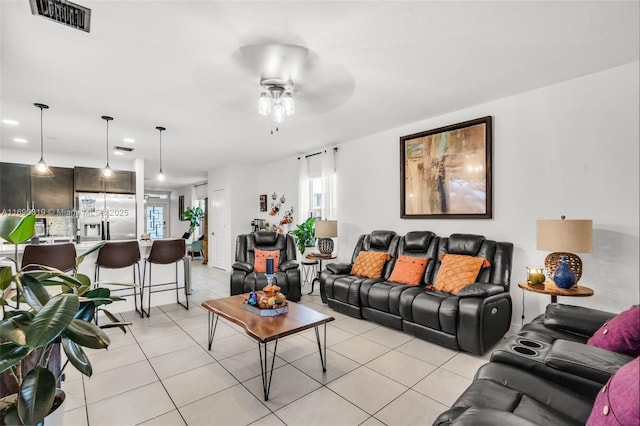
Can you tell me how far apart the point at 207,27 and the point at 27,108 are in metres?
3.00

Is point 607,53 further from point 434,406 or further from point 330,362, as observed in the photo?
point 330,362

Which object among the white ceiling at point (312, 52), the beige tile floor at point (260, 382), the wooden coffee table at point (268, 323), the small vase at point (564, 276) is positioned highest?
the white ceiling at point (312, 52)

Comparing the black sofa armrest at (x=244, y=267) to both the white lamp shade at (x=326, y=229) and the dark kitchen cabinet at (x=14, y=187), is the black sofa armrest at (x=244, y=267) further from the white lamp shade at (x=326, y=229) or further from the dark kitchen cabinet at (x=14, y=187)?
the dark kitchen cabinet at (x=14, y=187)

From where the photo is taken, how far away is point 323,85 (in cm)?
298

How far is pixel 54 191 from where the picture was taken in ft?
18.8

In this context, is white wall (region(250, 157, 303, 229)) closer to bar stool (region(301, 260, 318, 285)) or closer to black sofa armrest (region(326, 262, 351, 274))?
bar stool (region(301, 260, 318, 285))

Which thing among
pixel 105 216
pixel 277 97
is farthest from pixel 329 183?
pixel 105 216

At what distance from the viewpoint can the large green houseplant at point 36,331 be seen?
946 mm

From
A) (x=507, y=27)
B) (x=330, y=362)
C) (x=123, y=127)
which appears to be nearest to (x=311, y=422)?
(x=330, y=362)

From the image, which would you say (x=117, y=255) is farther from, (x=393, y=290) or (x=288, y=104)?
(x=393, y=290)

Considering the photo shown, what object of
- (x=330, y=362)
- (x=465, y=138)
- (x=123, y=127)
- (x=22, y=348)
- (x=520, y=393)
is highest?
(x=123, y=127)

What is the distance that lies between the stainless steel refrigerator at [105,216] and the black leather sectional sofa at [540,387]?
6.68 m

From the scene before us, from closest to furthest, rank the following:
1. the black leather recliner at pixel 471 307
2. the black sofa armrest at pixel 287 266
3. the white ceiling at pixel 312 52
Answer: the white ceiling at pixel 312 52 → the black leather recliner at pixel 471 307 → the black sofa armrest at pixel 287 266

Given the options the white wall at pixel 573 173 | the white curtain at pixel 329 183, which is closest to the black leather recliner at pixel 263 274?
the white curtain at pixel 329 183
